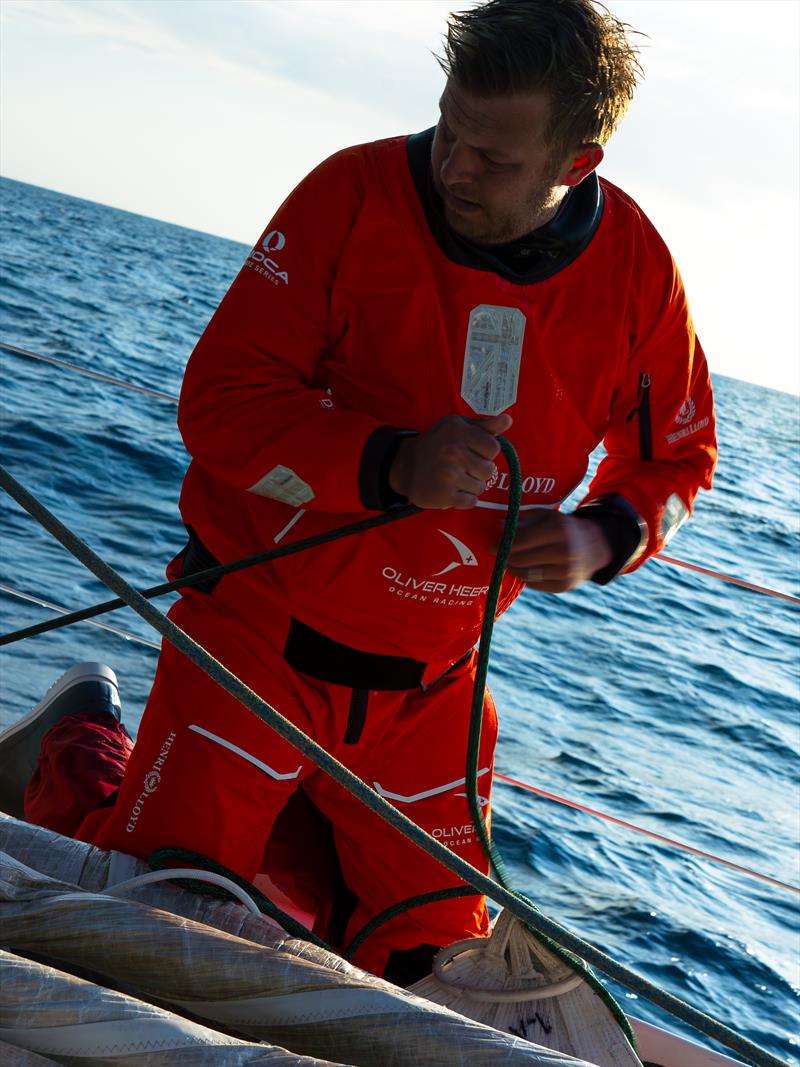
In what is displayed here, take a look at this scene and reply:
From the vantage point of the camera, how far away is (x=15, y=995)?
3.39ft

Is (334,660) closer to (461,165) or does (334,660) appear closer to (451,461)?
(451,461)

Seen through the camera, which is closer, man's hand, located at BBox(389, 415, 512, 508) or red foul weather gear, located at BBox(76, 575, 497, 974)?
man's hand, located at BBox(389, 415, 512, 508)

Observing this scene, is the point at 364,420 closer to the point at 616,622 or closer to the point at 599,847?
the point at 599,847

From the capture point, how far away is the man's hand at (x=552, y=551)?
162cm

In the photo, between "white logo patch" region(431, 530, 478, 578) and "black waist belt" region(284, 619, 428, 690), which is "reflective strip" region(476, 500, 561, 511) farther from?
"black waist belt" region(284, 619, 428, 690)

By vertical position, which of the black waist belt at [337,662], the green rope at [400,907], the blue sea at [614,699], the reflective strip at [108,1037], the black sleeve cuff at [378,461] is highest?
the black sleeve cuff at [378,461]

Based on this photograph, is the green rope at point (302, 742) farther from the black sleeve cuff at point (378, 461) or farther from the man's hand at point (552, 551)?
the man's hand at point (552, 551)

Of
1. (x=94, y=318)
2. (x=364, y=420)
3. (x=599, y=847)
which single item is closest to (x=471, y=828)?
(x=364, y=420)

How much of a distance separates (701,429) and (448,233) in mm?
531

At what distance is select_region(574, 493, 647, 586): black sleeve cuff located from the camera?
1.72 metres

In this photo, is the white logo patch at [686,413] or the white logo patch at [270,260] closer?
the white logo patch at [270,260]

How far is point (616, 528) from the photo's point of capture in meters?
1.73

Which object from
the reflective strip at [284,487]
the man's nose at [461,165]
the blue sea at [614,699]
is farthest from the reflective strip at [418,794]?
the blue sea at [614,699]

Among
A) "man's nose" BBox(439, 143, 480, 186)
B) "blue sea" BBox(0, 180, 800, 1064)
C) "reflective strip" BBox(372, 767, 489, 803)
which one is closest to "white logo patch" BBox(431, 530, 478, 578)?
"reflective strip" BBox(372, 767, 489, 803)
